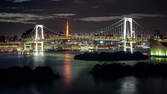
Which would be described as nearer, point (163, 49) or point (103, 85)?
point (103, 85)

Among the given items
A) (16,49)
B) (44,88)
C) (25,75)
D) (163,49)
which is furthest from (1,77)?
(16,49)

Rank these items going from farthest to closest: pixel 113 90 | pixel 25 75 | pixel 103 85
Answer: pixel 25 75 < pixel 103 85 < pixel 113 90

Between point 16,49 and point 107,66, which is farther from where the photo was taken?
point 16,49

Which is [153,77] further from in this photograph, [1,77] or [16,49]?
[16,49]

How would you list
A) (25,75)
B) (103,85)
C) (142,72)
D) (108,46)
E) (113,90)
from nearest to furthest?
(113,90)
(103,85)
(25,75)
(142,72)
(108,46)

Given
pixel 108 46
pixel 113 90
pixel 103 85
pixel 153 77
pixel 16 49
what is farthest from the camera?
pixel 108 46

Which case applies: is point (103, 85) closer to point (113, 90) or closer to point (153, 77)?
point (113, 90)

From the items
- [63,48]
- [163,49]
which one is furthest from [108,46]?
[163,49]

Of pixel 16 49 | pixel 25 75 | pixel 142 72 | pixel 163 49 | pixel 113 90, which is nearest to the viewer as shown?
pixel 113 90
